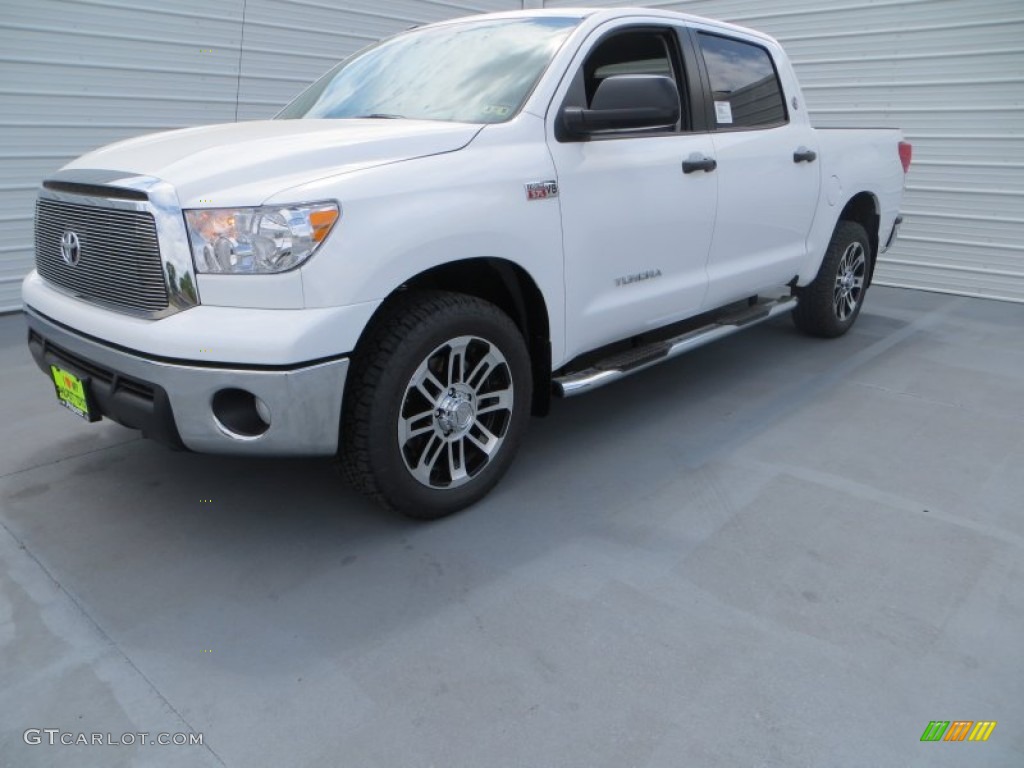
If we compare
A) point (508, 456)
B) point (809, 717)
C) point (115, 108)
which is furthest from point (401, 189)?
point (115, 108)

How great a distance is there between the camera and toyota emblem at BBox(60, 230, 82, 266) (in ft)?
8.73

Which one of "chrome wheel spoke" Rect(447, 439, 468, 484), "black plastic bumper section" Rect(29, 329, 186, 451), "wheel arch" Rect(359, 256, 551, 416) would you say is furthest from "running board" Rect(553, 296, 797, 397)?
"black plastic bumper section" Rect(29, 329, 186, 451)

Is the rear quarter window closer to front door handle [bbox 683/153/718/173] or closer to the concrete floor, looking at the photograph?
front door handle [bbox 683/153/718/173]

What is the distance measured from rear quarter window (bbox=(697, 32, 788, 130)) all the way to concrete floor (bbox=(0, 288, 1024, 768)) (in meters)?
1.61

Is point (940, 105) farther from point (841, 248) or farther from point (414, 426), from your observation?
point (414, 426)

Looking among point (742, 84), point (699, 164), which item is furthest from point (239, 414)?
point (742, 84)

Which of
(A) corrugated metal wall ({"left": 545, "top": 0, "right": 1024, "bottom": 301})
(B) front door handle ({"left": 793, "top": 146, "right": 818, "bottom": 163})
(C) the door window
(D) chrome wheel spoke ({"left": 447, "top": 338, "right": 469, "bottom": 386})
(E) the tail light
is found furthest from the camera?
(A) corrugated metal wall ({"left": 545, "top": 0, "right": 1024, "bottom": 301})

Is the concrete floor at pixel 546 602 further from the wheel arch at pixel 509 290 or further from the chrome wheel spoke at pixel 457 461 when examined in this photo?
the wheel arch at pixel 509 290

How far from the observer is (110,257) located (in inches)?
99.0

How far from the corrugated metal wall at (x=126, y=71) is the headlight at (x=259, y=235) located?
483 centimetres

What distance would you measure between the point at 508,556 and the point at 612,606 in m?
0.44

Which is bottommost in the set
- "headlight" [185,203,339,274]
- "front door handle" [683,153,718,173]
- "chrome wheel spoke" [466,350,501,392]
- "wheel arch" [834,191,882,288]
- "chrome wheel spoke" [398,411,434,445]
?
"chrome wheel spoke" [398,411,434,445]

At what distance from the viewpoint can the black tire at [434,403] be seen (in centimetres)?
250

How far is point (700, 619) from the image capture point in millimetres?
2316
